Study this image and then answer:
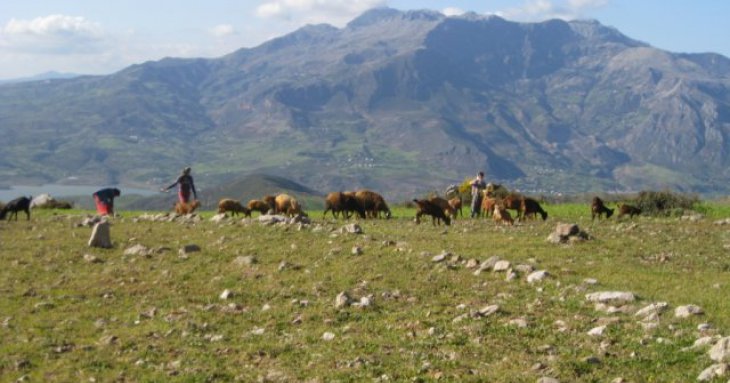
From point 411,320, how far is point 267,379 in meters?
3.20

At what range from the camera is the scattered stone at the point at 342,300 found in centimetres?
1316

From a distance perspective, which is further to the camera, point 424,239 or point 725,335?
point 424,239

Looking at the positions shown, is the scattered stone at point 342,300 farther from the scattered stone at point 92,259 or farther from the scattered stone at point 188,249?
the scattered stone at point 92,259

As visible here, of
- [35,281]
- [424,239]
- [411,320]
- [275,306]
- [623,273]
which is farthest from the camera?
[424,239]

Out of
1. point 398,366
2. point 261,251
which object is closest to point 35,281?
point 261,251

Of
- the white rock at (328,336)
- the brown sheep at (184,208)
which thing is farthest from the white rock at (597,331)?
the brown sheep at (184,208)

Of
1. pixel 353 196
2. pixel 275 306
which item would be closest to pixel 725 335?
pixel 275 306

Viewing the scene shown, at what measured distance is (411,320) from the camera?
12.1m

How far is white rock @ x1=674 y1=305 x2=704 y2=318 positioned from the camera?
1105 cm

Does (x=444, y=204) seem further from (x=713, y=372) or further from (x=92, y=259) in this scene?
(x=713, y=372)

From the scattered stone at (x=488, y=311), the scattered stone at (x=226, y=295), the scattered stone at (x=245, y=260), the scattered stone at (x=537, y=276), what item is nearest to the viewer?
the scattered stone at (x=488, y=311)

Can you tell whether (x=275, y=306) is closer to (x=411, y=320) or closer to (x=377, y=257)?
(x=411, y=320)

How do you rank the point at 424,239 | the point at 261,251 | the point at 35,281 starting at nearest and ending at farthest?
the point at 35,281
the point at 261,251
the point at 424,239

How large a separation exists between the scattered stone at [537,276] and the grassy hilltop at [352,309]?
0.97ft
